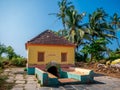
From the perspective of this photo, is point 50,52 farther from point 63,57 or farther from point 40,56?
point 63,57

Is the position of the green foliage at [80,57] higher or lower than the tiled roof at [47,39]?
lower

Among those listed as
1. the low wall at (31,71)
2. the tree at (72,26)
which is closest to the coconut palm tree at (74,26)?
the tree at (72,26)

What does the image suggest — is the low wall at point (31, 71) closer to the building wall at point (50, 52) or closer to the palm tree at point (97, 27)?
the building wall at point (50, 52)

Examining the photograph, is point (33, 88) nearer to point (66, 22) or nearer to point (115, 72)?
point (115, 72)

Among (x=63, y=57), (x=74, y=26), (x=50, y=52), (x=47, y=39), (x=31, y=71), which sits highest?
(x=74, y=26)

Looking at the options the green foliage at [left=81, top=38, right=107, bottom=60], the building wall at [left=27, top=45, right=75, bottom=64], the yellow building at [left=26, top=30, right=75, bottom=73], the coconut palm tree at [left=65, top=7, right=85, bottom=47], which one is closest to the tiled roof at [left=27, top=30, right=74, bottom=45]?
the yellow building at [left=26, top=30, right=75, bottom=73]

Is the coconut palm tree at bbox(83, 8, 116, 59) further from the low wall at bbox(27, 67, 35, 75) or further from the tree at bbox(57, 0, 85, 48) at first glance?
the low wall at bbox(27, 67, 35, 75)

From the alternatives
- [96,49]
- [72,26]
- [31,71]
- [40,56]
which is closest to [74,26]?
[72,26]

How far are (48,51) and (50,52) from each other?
217 mm

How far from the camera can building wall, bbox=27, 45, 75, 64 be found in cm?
1813

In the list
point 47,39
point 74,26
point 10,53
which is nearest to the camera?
point 47,39

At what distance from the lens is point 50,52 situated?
18.6 m

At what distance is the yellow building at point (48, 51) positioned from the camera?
59.5 feet

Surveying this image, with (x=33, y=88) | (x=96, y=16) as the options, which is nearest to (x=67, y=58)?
(x=33, y=88)
